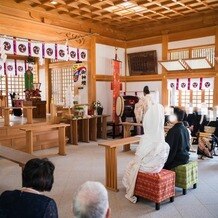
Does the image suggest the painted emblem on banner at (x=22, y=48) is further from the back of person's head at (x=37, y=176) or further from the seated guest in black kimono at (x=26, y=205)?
the seated guest in black kimono at (x=26, y=205)

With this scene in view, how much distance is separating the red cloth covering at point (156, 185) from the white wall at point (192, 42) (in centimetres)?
575

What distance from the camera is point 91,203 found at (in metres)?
1.44

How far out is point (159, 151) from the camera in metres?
3.70

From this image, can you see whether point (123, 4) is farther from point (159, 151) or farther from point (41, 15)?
point (159, 151)

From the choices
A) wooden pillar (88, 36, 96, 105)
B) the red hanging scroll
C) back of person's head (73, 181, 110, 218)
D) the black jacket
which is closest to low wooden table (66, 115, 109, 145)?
the red hanging scroll

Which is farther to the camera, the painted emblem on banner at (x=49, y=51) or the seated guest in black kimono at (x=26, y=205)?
the painted emblem on banner at (x=49, y=51)

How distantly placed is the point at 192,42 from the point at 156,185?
6.23m

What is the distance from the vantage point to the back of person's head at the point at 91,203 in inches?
56.4

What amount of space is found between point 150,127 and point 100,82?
19.4 ft

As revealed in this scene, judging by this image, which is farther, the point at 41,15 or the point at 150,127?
the point at 41,15

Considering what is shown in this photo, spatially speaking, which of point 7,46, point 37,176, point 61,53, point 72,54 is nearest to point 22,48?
point 7,46

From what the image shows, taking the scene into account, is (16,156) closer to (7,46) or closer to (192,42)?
(7,46)

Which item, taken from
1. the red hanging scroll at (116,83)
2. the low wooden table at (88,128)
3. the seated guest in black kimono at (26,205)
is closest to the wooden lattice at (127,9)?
the red hanging scroll at (116,83)

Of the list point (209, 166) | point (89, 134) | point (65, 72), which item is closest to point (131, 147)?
point (89, 134)
